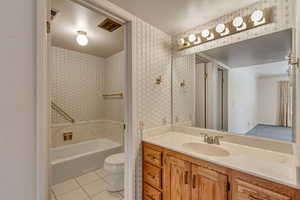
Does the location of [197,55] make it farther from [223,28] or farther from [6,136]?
[6,136]

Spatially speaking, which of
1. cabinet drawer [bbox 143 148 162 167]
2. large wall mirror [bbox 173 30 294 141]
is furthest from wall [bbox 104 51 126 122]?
cabinet drawer [bbox 143 148 162 167]

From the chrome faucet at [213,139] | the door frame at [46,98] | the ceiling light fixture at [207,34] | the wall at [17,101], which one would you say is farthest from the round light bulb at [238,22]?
the wall at [17,101]

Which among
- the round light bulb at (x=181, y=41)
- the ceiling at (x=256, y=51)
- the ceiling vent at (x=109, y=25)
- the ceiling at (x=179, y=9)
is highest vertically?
the ceiling vent at (x=109, y=25)

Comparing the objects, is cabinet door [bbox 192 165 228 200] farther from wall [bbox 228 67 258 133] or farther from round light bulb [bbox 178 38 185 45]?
round light bulb [bbox 178 38 185 45]

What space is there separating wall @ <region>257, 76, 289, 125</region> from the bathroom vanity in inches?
12.9

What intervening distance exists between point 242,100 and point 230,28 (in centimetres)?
79

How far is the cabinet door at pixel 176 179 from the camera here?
4.29ft

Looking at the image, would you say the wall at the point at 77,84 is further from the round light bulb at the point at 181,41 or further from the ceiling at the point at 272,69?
the ceiling at the point at 272,69

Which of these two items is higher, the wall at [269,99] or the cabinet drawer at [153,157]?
the wall at [269,99]

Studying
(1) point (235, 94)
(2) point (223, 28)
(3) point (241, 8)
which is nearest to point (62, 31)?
(2) point (223, 28)

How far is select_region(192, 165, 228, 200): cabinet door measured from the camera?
1.08m

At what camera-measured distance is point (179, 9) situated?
1.50 meters

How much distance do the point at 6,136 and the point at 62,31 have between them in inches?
77.3

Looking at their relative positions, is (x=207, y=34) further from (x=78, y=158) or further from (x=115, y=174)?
(x=78, y=158)
